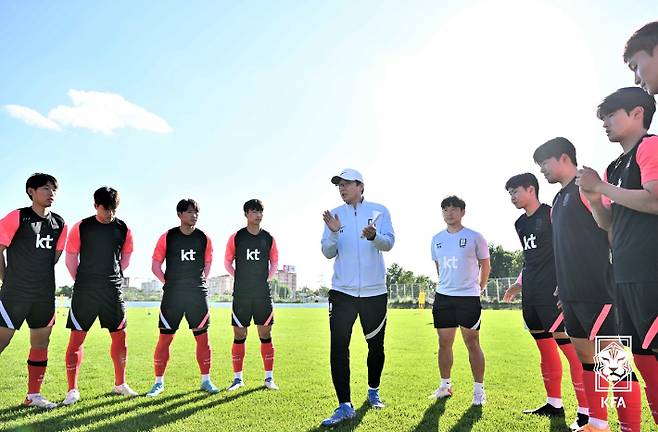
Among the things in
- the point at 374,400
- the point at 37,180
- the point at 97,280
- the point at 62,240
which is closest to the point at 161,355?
the point at 97,280

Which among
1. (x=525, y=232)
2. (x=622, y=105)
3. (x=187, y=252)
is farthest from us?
(x=187, y=252)

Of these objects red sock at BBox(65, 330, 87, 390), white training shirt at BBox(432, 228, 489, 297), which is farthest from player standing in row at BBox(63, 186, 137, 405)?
white training shirt at BBox(432, 228, 489, 297)

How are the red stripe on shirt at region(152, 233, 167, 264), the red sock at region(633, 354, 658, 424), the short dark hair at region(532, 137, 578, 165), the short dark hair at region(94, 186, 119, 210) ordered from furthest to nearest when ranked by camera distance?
the red stripe on shirt at region(152, 233, 167, 264) < the short dark hair at region(94, 186, 119, 210) < the short dark hair at region(532, 137, 578, 165) < the red sock at region(633, 354, 658, 424)

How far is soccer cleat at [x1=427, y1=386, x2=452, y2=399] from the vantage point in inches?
261

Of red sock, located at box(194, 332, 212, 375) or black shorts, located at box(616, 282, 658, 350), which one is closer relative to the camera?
black shorts, located at box(616, 282, 658, 350)

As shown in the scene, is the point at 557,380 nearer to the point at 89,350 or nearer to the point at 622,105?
the point at 622,105

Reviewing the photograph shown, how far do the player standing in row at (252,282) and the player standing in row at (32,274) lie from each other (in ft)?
8.39

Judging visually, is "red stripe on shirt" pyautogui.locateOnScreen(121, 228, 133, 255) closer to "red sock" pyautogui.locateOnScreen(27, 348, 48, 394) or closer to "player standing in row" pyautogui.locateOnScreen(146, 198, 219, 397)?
"player standing in row" pyautogui.locateOnScreen(146, 198, 219, 397)

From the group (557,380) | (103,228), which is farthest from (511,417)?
(103,228)

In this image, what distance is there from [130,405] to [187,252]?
231 cm

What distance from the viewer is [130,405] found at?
6328mm

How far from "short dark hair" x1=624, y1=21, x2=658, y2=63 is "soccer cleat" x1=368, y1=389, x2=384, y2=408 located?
4556 mm

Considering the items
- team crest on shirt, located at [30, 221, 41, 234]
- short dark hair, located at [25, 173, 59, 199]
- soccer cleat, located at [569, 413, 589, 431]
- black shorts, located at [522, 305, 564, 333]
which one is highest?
short dark hair, located at [25, 173, 59, 199]

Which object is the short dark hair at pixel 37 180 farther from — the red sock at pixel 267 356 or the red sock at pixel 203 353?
the red sock at pixel 267 356
